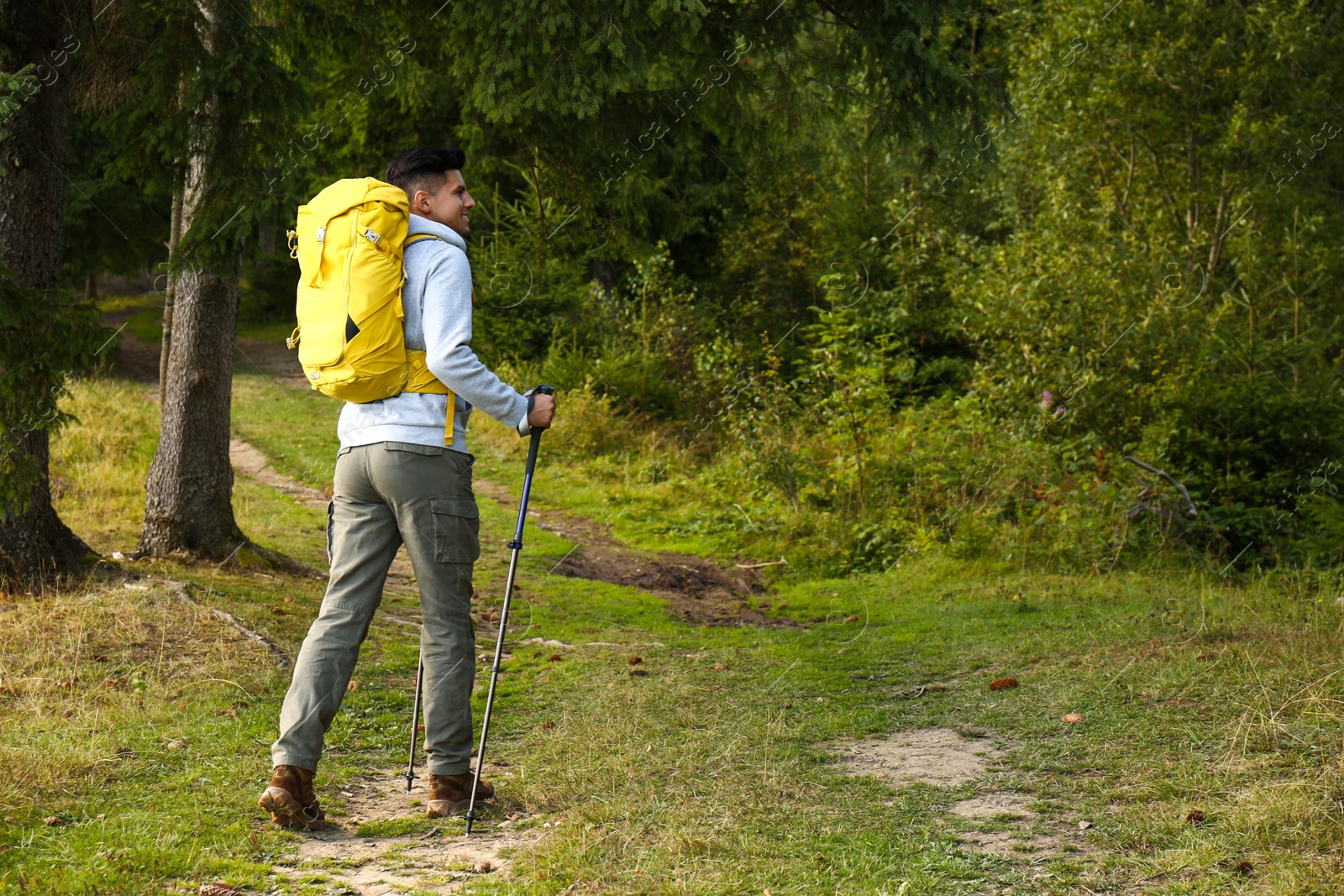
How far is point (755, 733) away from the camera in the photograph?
492 cm

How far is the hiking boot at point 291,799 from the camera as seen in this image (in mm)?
3820

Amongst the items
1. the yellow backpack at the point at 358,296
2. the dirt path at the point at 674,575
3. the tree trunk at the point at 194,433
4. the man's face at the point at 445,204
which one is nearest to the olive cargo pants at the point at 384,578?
the yellow backpack at the point at 358,296

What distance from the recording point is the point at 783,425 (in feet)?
39.6

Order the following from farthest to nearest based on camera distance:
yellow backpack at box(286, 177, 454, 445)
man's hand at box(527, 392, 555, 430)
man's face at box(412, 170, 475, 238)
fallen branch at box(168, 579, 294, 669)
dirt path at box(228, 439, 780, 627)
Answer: dirt path at box(228, 439, 780, 627) → fallen branch at box(168, 579, 294, 669) → man's face at box(412, 170, 475, 238) → man's hand at box(527, 392, 555, 430) → yellow backpack at box(286, 177, 454, 445)

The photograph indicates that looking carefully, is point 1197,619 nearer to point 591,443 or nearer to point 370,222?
point 370,222

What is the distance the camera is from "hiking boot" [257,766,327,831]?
3820 mm

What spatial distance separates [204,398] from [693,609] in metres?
3.71

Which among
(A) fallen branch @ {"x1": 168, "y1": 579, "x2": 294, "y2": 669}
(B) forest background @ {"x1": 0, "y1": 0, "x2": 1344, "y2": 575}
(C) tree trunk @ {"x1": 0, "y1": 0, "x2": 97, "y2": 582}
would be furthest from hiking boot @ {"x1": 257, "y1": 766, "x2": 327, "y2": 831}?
(C) tree trunk @ {"x1": 0, "y1": 0, "x2": 97, "y2": 582}

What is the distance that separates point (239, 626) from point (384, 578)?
99.3 inches

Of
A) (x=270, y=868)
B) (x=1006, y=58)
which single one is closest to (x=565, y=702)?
(x=270, y=868)

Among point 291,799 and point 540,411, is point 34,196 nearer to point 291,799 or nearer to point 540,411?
point 540,411

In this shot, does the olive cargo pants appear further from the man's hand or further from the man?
the man's hand

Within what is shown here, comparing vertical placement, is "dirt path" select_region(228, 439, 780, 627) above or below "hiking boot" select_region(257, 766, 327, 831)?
below

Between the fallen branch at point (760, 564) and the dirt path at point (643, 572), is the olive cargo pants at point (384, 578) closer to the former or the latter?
the dirt path at point (643, 572)
